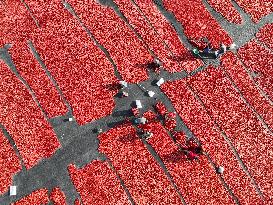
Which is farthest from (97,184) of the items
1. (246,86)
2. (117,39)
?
(246,86)

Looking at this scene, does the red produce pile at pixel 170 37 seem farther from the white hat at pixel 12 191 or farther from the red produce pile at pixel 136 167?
the white hat at pixel 12 191

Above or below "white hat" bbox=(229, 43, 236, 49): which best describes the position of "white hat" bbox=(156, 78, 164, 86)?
below

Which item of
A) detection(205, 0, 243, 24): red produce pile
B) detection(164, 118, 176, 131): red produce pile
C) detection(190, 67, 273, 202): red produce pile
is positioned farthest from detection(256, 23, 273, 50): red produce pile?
detection(164, 118, 176, 131): red produce pile

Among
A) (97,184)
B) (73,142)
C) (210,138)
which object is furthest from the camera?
(210,138)

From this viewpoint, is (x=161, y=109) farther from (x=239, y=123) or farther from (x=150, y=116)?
(x=239, y=123)

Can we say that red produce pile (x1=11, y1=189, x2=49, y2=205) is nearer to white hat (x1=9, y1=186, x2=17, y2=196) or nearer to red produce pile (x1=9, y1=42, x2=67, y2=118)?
white hat (x1=9, y1=186, x2=17, y2=196)

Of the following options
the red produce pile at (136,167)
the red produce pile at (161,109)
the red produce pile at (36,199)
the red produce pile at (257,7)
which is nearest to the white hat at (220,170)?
the red produce pile at (136,167)
